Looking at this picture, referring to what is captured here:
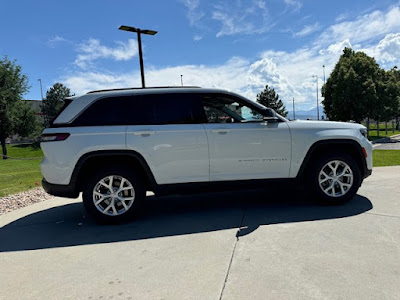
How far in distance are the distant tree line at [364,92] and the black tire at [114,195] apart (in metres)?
33.2

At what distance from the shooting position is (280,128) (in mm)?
4527

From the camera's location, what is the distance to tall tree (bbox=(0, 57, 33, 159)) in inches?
1141

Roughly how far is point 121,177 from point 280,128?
2354 mm

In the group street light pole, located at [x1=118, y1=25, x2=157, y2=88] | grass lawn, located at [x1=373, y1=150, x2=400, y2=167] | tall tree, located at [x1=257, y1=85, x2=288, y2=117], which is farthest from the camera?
tall tree, located at [x1=257, y1=85, x2=288, y2=117]

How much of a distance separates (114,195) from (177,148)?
1.06m

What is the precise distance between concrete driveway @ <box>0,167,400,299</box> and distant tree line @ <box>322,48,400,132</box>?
102 feet

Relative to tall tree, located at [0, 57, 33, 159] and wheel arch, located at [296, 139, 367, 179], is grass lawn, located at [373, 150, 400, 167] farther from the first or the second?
tall tree, located at [0, 57, 33, 159]

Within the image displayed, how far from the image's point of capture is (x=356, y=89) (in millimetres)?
32531

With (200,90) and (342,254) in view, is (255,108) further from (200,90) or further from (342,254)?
(342,254)

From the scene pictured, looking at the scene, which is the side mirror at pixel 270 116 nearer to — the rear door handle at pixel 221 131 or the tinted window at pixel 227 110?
the tinted window at pixel 227 110

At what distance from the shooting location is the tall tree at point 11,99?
29.0 m

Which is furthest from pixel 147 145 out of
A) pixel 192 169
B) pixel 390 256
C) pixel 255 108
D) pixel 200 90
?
pixel 390 256

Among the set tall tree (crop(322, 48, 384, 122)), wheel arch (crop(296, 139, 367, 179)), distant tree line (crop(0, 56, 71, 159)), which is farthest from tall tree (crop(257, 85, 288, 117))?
wheel arch (crop(296, 139, 367, 179))

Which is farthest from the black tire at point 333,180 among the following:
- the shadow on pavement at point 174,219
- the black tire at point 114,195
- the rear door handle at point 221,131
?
the black tire at point 114,195
